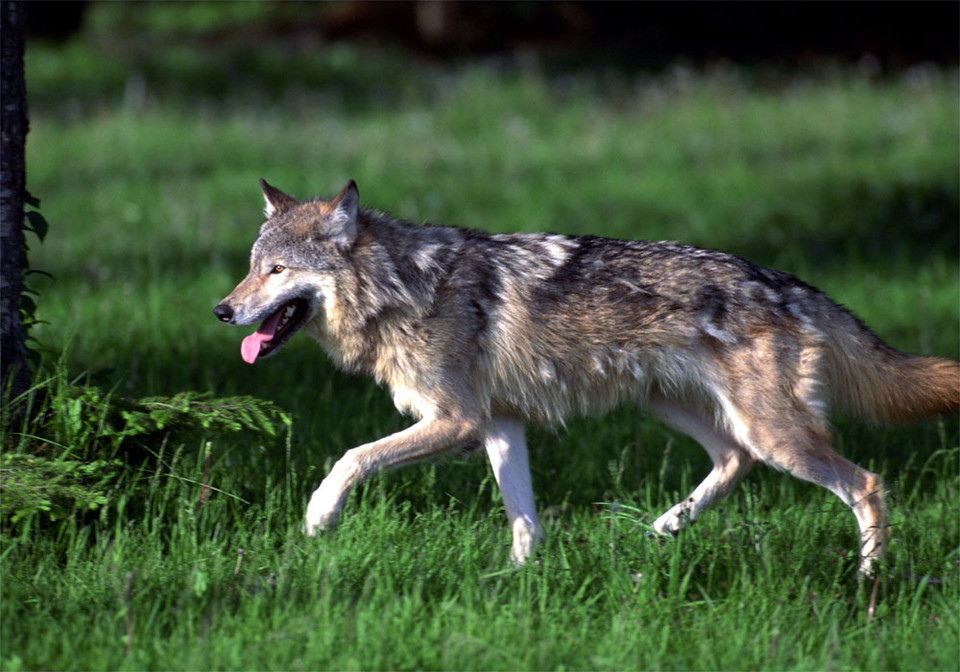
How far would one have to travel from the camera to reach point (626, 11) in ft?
83.1

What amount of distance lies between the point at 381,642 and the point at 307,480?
68.7 inches

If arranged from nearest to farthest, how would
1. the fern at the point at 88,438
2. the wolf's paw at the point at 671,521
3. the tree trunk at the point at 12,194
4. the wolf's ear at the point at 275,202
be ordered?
the fern at the point at 88,438 < the tree trunk at the point at 12,194 < the wolf's paw at the point at 671,521 < the wolf's ear at the point at 275,202

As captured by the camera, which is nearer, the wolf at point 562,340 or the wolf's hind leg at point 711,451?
the wolf at point 562,340

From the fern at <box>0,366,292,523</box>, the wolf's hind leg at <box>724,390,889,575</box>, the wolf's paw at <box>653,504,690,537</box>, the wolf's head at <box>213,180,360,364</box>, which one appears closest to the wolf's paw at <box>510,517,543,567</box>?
the wolf's paw at <box>653,504,690,537</box>

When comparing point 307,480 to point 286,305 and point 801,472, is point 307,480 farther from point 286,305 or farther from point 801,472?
point 801,472

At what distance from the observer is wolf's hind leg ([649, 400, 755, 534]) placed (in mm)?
5219

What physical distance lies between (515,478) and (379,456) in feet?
2.28

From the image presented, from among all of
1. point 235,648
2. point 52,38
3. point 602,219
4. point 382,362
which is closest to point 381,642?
point 235,648

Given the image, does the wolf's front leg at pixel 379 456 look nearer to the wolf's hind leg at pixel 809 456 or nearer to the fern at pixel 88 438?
the fern at pixel 88 438

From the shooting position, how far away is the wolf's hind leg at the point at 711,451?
5.22 meters

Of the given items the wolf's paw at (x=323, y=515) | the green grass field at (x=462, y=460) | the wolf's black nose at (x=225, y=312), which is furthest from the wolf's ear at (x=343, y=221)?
the wolf's paw at (x=323, y=515)

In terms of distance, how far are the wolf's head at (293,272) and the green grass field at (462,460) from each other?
516 mm

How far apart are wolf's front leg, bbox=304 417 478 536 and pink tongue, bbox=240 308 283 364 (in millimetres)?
575

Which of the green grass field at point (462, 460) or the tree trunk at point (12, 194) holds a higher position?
the tree trunk at point (12, 194)
